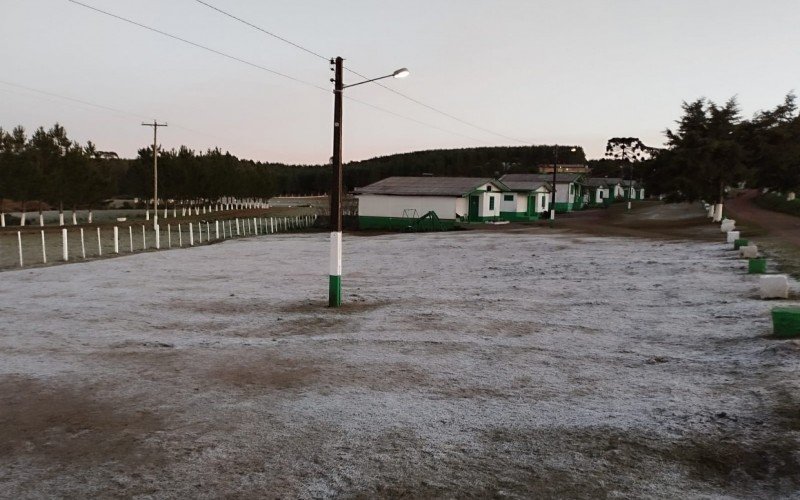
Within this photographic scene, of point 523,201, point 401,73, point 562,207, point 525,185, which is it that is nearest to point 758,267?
point 401,73

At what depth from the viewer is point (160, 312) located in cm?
1454

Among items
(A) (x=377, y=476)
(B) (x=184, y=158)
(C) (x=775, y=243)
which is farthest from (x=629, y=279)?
(B) (x=184, y=158)

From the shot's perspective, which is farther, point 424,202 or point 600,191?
point 600,191

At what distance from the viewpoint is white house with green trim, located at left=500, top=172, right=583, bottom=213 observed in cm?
7337

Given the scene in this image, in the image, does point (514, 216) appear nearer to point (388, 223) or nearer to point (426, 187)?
point (426, 187)

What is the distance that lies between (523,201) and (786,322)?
5739 centimetres

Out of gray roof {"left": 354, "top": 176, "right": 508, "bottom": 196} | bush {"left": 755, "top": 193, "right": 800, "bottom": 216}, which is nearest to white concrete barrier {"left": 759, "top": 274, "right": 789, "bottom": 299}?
bush {"left": 755, "top": 193, "right": 800, "bottom": 216}

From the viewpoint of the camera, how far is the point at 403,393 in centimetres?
827

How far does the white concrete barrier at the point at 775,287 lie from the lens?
1315cm

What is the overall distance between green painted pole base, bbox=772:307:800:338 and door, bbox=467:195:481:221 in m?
47.7

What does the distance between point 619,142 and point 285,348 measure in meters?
165

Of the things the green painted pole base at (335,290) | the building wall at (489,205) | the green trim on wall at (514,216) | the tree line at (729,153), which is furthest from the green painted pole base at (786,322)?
the green trim on wall at (514,216)

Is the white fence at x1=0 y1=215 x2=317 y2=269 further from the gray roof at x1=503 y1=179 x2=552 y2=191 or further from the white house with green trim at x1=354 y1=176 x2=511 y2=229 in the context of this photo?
the gray roof at x1=503 y1=179 x2=552 y2=191

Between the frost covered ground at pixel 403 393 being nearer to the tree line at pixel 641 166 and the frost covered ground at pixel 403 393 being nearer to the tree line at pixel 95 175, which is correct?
the tree line at pixel 641 166
